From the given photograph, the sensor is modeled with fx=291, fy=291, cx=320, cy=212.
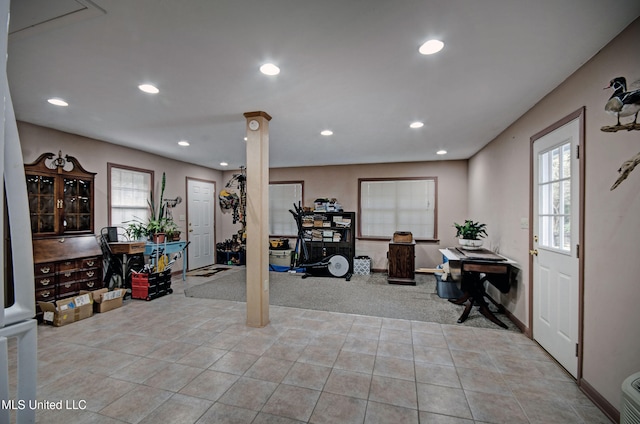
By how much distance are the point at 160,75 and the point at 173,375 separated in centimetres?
250

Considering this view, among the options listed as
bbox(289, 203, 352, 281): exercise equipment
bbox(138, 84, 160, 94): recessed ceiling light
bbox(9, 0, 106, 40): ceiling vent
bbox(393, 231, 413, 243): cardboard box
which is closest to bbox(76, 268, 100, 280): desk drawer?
bbox(138, 84, 160, 94): recessed ceiling light

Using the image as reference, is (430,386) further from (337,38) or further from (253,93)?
(253,93)

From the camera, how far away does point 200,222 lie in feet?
22.5

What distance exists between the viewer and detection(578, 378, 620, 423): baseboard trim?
6.10 ft

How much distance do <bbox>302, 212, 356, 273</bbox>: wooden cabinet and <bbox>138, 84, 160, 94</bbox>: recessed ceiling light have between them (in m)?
4.05

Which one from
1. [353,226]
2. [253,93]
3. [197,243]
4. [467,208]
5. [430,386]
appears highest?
[253,93]

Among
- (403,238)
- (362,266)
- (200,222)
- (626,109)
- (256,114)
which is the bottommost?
(362,266)

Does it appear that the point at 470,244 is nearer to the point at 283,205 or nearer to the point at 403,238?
the point at 403,238

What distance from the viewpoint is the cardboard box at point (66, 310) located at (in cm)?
335

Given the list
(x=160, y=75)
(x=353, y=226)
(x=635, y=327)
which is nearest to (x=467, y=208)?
(x=353, y=226)

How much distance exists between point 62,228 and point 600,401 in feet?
19.2

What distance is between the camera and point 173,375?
7.82 feet

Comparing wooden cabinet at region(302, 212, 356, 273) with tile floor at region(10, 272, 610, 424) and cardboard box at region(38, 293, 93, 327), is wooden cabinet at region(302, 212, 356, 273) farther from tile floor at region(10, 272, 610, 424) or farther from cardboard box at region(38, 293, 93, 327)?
cardboard box at region(38, 293, 93, 327)

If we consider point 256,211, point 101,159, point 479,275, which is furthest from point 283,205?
point 479,275
